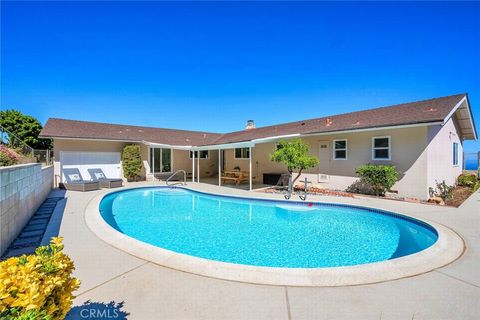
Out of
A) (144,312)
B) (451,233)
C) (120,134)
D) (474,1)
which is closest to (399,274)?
(451,233)

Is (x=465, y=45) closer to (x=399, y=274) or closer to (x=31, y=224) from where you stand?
(x=399, y=274)

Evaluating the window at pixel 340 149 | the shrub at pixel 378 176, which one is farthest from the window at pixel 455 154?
the window at pixel 340 149

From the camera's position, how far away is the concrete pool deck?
2.98 m

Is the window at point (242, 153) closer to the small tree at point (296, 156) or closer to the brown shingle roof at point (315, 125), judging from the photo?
the brown shingle roof at point (315, 125)

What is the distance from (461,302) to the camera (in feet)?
10.8

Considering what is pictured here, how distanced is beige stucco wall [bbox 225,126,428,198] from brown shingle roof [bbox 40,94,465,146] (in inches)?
26.6

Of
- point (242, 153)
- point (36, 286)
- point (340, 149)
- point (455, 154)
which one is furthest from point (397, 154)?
point (36, 286)

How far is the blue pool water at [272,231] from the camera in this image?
601 cm

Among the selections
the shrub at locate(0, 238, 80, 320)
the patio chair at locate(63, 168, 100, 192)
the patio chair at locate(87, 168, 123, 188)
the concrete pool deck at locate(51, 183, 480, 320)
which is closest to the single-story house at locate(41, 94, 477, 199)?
the patio chair at locate(87, 168, 123, 188)

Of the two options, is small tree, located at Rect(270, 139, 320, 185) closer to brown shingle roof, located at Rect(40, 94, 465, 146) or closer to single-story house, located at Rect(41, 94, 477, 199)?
single-story house, located at Rect(41, 94, 477, 199)

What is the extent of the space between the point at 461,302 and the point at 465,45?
1627cm

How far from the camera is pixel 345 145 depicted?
14094 mm

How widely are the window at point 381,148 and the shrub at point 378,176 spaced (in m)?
0.72

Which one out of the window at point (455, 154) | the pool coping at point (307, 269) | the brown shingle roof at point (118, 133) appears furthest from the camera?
the brown shingle roof at point (118, 133)
